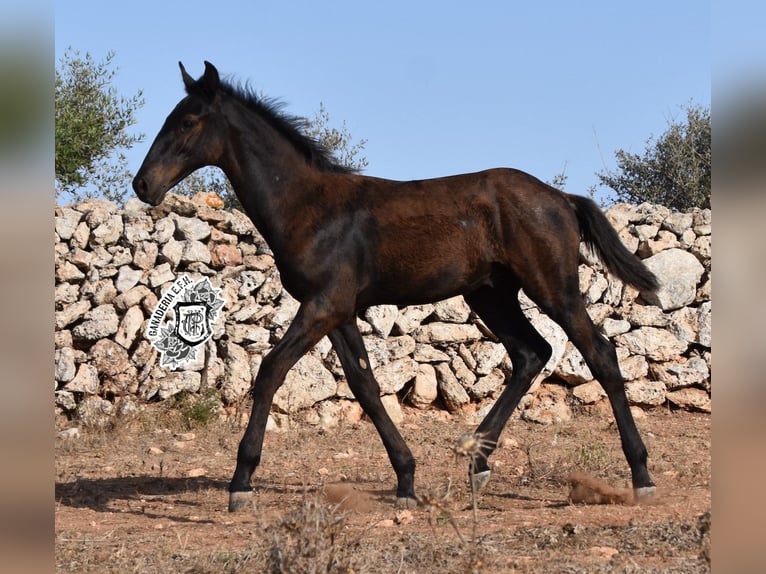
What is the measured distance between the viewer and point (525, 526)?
4.68 metres

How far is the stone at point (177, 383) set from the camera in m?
9.00

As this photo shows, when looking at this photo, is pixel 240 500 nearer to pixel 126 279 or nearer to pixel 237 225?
pixel 126 279

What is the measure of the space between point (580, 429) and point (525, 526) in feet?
15.2

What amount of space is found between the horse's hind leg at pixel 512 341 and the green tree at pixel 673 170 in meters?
11.2

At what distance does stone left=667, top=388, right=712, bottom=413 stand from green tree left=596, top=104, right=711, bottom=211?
7134 mm

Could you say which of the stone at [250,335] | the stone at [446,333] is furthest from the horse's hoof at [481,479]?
the stone at [250,335]

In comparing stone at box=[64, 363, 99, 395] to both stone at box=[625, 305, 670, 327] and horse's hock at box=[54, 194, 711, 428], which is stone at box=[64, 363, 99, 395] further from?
stone at box=[625, 305, 670, 327]

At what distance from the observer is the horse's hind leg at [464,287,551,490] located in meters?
6.21

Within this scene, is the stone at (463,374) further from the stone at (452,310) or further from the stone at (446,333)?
the stone at (452,310)

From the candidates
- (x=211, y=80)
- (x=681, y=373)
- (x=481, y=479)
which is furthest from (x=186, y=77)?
(x=681, y=373)

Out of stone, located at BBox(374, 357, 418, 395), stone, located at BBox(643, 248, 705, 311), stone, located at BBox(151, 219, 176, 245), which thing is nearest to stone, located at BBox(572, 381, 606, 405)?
stone, located at BBox(643, 248, 705, 311)
